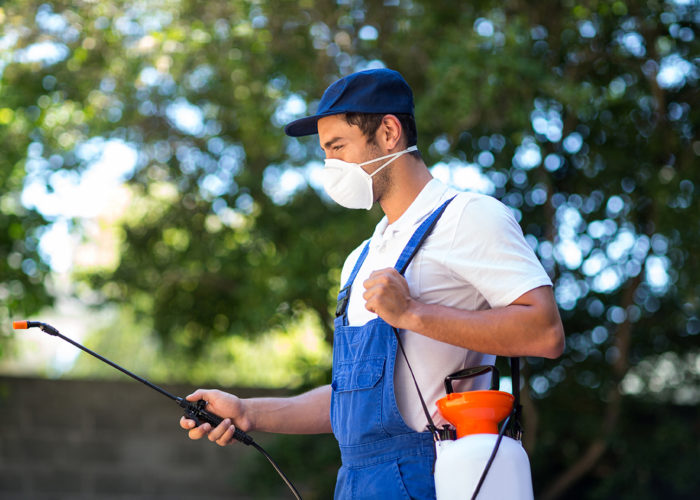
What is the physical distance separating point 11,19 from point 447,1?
3.21 metres

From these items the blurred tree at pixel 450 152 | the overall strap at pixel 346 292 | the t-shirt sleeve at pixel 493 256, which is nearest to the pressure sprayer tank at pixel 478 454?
the t-shirt sleeve at pixel 493 256

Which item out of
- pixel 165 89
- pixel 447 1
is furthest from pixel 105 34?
pixel 447 1

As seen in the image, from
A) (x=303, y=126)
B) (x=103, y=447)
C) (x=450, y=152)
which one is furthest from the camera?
(x=103, y=447)

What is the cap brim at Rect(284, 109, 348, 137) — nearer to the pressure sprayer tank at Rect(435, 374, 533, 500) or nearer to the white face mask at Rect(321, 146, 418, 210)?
the white face mask at Rect(321, 146, 418, 210)

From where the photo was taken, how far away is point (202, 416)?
2.06 m

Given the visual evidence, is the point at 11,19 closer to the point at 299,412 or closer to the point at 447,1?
the point at 447,1

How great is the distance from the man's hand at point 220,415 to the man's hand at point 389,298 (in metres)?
0.60

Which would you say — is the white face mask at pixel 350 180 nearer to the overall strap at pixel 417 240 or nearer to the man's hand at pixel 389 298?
the overall strap at pixel 417 240

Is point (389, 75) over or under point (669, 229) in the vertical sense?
over

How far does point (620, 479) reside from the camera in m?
6.44

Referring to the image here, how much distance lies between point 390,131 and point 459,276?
0.42 m

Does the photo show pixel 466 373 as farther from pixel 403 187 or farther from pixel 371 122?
pixel 371 122

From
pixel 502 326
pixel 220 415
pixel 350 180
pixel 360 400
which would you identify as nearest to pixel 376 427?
pixel 360 400

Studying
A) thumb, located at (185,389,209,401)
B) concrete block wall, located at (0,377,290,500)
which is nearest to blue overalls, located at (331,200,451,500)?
thumb, located at (185,389,209,401)
